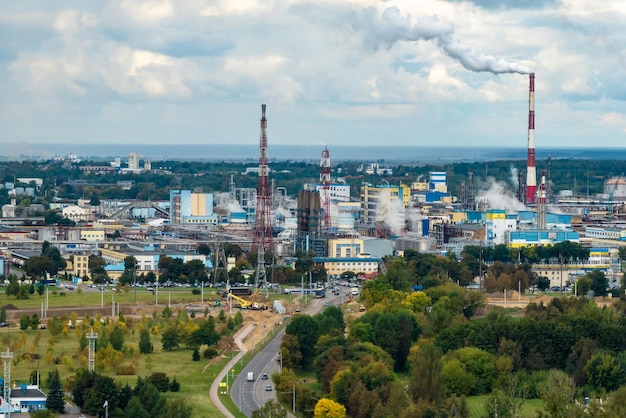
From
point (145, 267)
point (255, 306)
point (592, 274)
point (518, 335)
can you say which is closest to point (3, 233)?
point (145, 267)

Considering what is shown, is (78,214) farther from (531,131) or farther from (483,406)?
(483,406)

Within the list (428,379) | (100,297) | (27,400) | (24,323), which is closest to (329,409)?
(428,379)

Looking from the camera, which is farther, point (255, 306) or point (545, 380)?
point (255, 306)

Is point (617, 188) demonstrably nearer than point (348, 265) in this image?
No

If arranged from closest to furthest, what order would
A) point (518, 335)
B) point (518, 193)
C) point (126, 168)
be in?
point (518, 335)
point (518, 193)
point (126, 168)

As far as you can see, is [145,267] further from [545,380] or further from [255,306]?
[545,380]
